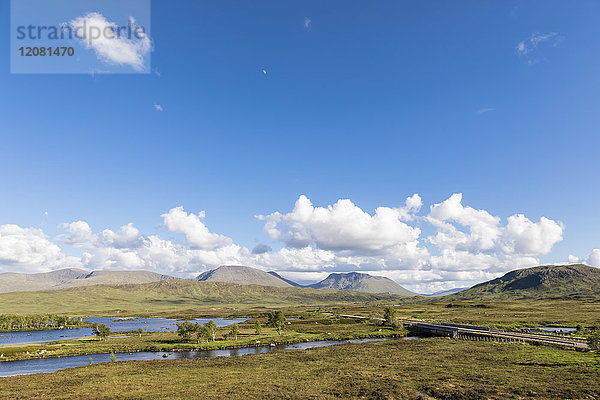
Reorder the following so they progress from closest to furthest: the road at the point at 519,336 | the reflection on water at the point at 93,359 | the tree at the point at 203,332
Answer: the reflection on water at the point at 93,359 < the road at the point at 519,336 < the tree at the point at 203,332

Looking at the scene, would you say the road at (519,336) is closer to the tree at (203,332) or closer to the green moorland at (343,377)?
the green moorland at (343,377)

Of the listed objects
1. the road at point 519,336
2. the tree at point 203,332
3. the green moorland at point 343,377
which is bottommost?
the road at point 519,336

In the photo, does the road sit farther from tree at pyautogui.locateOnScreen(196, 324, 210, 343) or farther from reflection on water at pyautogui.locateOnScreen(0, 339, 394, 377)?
tree at pyautogui.locateOnScreen(196, 324, 210, 343)

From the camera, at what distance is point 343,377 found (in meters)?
68.7

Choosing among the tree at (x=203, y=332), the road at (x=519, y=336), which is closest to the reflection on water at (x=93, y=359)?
the tree at (x=203, y=332)

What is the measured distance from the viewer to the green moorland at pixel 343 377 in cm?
5728

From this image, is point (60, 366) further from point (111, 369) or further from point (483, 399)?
point (483, 399)

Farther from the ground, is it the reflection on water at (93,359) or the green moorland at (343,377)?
the green moorland at (343,377)

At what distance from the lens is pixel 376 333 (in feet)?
478

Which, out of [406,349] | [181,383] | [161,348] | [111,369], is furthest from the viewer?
[161,348]

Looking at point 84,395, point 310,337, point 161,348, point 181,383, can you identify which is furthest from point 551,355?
point 161,348

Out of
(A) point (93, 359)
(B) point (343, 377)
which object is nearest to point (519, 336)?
(B) point (343, 377)

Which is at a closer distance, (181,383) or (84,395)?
(84,395)

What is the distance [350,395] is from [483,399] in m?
20.3
